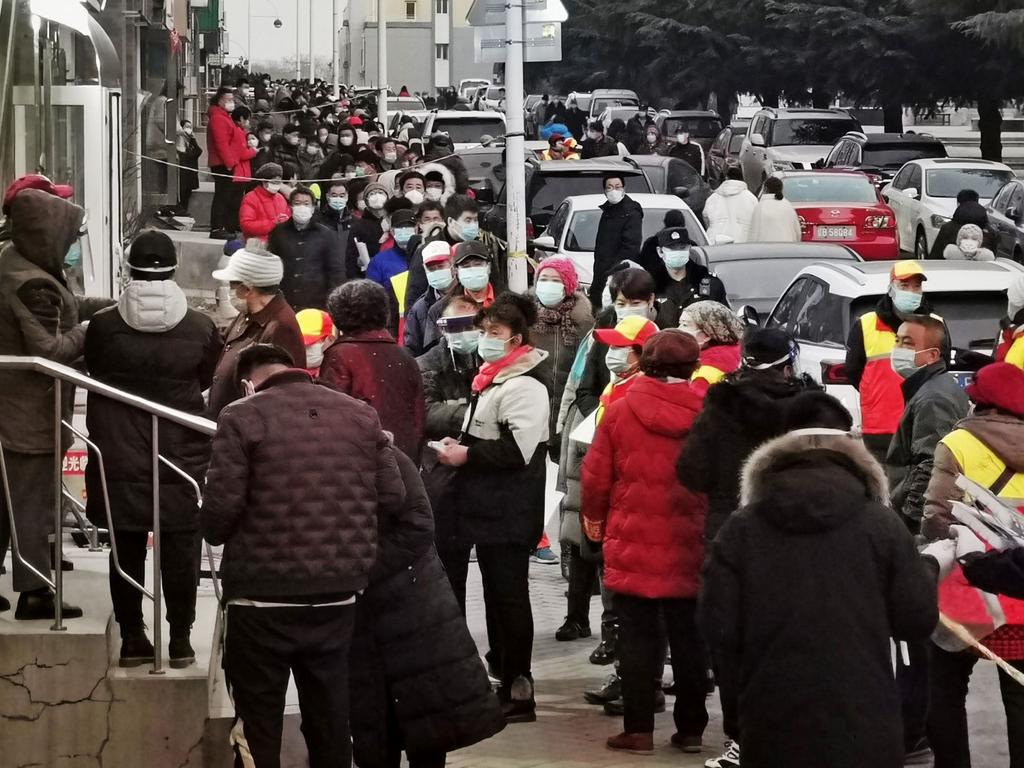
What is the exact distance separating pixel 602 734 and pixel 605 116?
4170cm

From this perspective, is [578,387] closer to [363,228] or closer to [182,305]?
[182,305]

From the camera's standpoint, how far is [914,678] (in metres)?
7.35

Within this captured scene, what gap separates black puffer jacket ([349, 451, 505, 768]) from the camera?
6.30 m

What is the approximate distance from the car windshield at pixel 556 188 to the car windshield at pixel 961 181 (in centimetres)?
665

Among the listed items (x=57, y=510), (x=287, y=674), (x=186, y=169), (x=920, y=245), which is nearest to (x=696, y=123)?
(x=920, y=245)

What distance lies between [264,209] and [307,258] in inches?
91.4

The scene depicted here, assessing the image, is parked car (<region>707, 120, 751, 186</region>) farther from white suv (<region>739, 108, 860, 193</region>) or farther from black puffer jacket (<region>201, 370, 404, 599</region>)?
black puffer jacket (<region>201, 370, 404, 599</region>)

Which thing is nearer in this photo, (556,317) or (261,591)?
(261,591)

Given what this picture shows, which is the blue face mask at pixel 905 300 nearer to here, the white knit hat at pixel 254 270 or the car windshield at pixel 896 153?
the white knit hat at pixel 254 270

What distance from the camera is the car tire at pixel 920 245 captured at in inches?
1075

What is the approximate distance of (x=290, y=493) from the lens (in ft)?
19.3

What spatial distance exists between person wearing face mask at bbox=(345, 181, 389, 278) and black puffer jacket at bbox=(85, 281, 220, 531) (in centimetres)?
952

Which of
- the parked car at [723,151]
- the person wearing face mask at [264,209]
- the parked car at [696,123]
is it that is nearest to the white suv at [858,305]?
the person wearing face mask at [264,209]

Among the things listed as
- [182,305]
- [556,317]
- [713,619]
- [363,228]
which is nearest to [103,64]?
[363,228]
